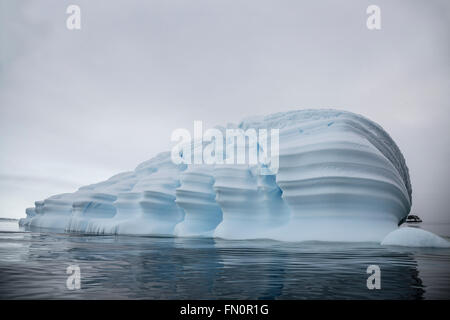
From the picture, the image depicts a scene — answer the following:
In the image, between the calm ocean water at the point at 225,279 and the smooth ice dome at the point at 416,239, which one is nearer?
the calm ocean water at the point at 225,279

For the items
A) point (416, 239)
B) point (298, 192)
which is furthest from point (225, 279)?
point (298, 192)

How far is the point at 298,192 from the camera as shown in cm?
1388

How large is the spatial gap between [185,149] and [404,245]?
51.8 feet

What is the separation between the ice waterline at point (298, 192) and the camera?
13281mm

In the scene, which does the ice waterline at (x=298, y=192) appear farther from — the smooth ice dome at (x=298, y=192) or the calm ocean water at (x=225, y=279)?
the calm ocean water at (x=225, y=279)

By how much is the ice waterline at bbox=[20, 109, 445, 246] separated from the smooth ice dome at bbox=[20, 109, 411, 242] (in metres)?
0.04

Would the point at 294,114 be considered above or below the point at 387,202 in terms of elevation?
above

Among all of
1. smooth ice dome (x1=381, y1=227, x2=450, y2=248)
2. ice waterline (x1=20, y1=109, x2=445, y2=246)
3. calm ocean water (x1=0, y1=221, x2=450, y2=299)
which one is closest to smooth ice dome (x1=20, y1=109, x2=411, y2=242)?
ice waterline (x1=20, y1=109, x2=445, y2=246)

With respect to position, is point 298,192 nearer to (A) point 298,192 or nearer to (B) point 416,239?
(A) point 298,192

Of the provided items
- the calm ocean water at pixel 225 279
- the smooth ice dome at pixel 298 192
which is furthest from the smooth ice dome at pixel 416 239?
the calm ocean water at pixel 225 279

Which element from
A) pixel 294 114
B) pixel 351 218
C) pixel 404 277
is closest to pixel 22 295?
pixel 404 277

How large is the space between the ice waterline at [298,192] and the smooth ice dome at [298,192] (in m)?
0.04
